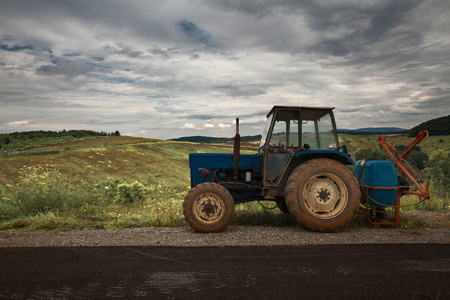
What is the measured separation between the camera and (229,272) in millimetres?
3658

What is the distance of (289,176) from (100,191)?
675 cm

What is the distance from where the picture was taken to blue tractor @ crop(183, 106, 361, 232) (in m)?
5.54

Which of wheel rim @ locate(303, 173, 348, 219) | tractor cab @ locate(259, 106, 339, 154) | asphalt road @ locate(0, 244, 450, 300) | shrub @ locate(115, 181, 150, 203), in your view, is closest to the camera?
asphalt road @ locate(0, 244, 450, 300)

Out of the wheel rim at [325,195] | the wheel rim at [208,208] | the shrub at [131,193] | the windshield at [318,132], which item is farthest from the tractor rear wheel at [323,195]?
the shrub at [131,193]

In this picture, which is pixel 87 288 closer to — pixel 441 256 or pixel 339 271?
pixel 339 271

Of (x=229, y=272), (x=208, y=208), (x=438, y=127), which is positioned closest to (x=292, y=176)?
(x=208, y=208)

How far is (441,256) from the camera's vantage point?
169 inches

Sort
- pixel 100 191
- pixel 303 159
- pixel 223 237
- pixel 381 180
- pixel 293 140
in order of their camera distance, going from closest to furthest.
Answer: pixel 223 237 < pixel 381 180 < pixel 303 159 < pixel 293 140 < pixel 100 191

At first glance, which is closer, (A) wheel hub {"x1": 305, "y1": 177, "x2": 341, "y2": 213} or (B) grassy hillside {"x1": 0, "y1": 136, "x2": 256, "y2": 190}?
(A) wheel hub {"x1": 305, "y1": 177, "x2": 341, "y2": 213}

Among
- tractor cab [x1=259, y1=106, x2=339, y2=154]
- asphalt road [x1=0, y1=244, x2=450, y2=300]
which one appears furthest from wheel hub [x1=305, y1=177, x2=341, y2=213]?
asphalt road [x1=0, y1=244, x2=450, y2=300]

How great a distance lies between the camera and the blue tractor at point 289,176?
5.54 meters

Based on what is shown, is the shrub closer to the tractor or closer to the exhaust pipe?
the tractor

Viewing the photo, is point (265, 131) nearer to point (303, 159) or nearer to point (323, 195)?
point (303, 159)

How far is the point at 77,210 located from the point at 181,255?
181 inches
